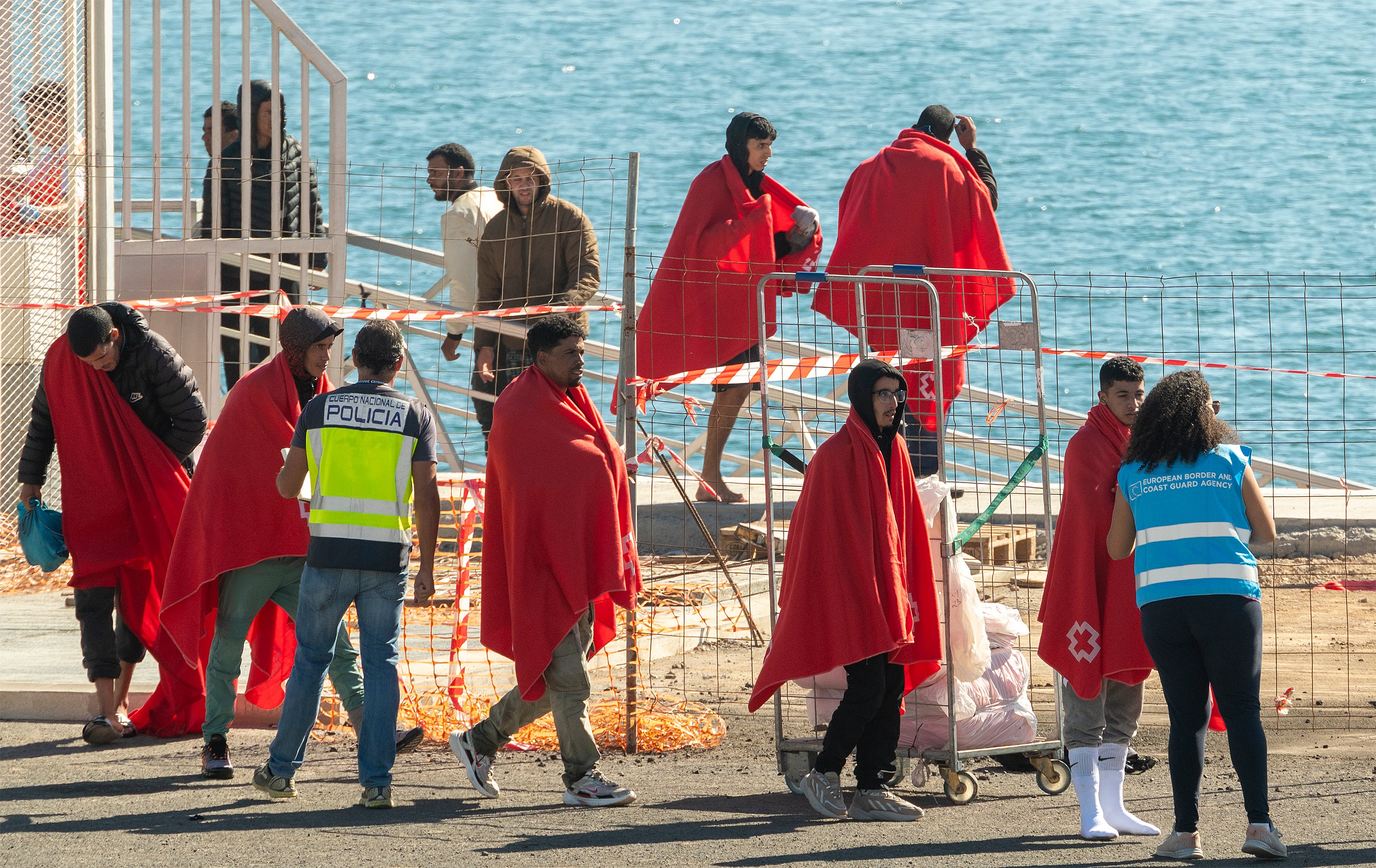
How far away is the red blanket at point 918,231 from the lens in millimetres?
8680

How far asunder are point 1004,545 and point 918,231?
77.9 inches

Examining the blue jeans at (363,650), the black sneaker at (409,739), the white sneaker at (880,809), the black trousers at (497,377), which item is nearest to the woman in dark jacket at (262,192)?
the black trousers at (497,377)

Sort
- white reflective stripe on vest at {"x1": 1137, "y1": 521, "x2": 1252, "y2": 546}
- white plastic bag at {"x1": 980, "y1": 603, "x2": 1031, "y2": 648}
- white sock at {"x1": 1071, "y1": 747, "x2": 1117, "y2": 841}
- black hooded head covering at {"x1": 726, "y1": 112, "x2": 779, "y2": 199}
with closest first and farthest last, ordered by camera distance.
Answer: white reflective stripe on vest at {"x1": 1137, "y1": 521, "x2": 1252, "y2": 546} < white sock at {"x1": 1071, "y1": 747, "x2": 1117, "y2": 841} < white plastic bag at {"x1": 980, "y1": 603, "x2": 1031, "y2": 648} < black hooded head covering at {"x1": 726, "y1": 112, "x2": 779, "y2": 199}

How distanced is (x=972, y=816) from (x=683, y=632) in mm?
2621

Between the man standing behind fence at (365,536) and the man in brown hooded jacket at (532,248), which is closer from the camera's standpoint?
the man standing behind fence at (365,536)

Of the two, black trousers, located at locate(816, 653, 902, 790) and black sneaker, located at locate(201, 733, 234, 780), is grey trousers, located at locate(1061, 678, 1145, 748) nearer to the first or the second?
black trousers, located at locate(816, 653, 902, 790)

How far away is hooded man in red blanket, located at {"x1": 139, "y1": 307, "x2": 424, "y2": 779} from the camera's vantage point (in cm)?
598

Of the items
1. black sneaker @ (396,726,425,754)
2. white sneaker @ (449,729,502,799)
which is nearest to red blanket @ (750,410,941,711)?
white sneaker @ (449,729,502,799)

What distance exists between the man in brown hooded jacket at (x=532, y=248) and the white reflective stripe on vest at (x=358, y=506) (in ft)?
10.1

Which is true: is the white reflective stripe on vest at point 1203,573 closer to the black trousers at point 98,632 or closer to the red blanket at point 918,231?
the red blanket at point 918,231

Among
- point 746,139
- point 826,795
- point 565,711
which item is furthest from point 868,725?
point 746,139

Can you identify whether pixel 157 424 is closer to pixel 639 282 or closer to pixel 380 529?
pixel 380 529

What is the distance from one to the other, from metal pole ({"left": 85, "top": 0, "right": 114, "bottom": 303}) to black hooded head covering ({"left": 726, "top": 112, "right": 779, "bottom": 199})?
11.4ft

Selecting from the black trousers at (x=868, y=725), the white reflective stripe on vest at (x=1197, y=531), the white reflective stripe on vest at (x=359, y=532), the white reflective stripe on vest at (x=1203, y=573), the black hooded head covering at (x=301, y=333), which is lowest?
the black trousers at (x=868, y=725)
